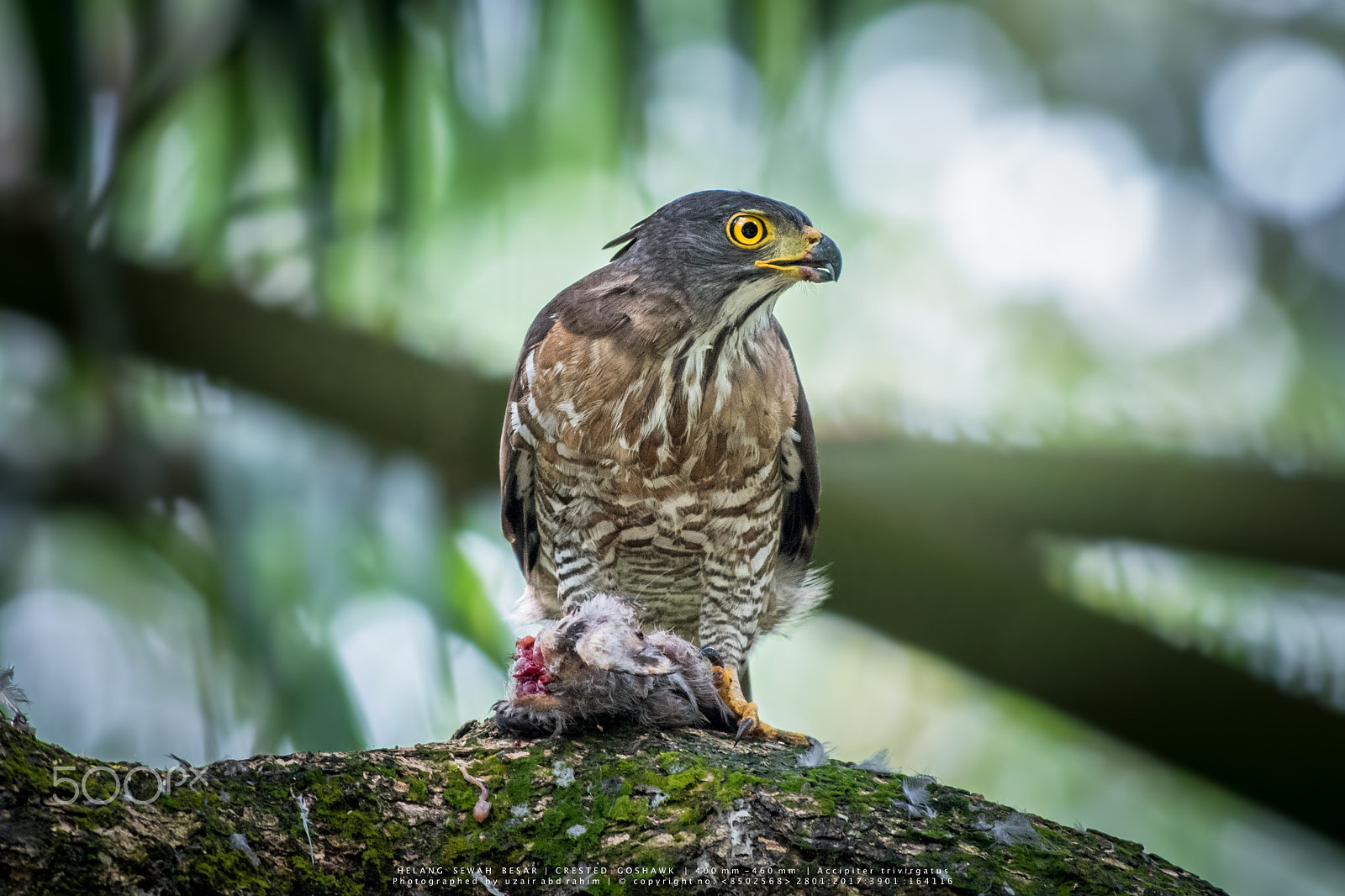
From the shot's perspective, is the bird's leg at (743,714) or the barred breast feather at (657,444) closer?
the bird's leg at (743,714)

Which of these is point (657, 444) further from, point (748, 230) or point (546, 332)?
point (748, 230)

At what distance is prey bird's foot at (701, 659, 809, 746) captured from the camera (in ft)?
8.54

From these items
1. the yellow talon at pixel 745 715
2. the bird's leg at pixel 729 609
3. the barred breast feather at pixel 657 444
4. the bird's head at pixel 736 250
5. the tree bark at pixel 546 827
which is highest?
the bird's head at pixel 736 250

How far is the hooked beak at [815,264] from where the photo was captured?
9.44 ft

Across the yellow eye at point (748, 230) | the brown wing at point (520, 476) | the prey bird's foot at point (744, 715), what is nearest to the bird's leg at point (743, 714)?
the prey bird's foot at point (744, 715)

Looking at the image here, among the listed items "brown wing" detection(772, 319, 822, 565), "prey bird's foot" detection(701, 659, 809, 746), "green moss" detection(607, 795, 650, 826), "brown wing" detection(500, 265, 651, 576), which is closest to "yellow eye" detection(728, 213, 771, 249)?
"brown wing" detection(500, 265, 651, 576)

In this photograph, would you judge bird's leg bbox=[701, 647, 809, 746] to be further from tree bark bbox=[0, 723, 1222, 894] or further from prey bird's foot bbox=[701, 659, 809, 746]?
tree bark bbox=[0, 723, 1222, 894]

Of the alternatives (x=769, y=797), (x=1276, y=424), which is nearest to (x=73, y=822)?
(x=769, y=797)

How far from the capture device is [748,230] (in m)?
3.03

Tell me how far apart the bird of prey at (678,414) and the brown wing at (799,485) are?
0.01 m

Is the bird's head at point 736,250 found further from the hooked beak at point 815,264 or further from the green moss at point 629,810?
the green moss at point 629,810

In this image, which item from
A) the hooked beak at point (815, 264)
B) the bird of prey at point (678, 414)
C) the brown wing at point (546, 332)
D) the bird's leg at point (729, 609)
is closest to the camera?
the hooked beak at point (815, 264)

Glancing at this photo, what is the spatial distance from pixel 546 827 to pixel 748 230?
1.87 metres

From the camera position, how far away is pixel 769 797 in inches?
79.5
